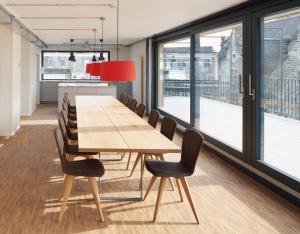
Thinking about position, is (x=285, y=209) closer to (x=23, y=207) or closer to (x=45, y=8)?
(x=23, y=207)

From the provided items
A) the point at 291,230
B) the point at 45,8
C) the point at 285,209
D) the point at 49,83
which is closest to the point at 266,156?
the point at 285,209

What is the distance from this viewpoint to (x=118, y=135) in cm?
405

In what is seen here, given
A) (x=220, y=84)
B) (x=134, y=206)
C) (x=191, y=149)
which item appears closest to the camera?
(x=191, y=149)

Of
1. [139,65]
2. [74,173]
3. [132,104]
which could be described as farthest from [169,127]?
[139,65]

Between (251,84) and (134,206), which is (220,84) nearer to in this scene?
(251,84)

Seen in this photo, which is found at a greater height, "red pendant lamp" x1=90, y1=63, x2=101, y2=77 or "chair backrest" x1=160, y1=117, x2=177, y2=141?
"red pendant lamp" x1=90, y1=63, x2=101, y2=77

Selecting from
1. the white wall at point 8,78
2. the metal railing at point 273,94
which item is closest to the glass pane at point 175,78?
the metal railing at point 273,94

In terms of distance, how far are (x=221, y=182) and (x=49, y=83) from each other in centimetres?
1149

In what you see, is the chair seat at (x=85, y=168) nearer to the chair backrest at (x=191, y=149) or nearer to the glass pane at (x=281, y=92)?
the chair backrest at (x=191, y=149)

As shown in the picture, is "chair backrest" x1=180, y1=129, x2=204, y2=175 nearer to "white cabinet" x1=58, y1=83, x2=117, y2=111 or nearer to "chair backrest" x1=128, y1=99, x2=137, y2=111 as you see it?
"chair backrest" x1=128, y1=99, x2=137, y2=111

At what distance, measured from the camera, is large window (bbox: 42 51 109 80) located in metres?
15.4

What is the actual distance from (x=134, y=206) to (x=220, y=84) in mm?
3523

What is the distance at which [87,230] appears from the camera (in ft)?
10.9

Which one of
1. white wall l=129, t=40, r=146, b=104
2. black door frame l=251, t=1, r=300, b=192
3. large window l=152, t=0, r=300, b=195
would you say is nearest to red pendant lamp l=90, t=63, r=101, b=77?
large window l=152, t=0, r=300, b=195
